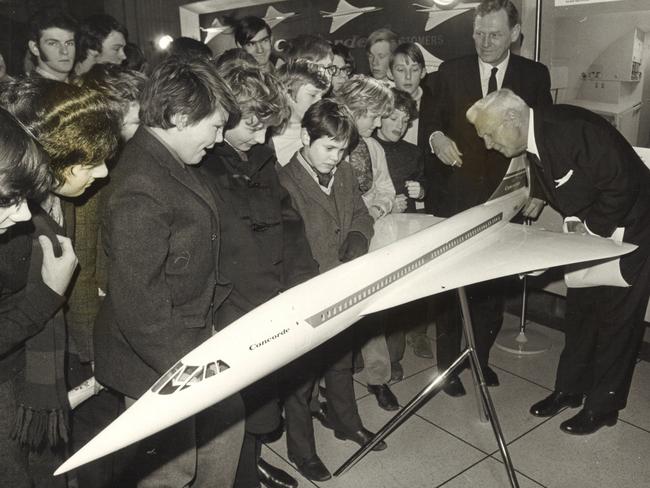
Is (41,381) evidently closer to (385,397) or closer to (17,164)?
(17,164)

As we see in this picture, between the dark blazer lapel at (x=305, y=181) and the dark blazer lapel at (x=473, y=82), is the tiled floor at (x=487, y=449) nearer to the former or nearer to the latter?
the dark blazer lapel at (x=305, y=181)

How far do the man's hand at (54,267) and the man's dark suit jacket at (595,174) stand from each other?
2366mm

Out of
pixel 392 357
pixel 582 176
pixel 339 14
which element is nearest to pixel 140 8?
pixel 339 14

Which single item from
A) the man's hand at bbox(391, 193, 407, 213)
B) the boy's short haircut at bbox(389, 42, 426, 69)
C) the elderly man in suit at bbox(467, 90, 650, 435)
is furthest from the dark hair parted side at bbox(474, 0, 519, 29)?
the man's hand at bbox(391, 193, 407, 213)

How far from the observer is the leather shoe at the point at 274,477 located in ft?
9.18

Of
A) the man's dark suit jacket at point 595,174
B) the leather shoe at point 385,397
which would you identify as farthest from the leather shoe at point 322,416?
the man's dark suit jacket at point 595,174

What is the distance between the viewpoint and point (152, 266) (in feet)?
5.67

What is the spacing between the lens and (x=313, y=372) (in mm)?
2842

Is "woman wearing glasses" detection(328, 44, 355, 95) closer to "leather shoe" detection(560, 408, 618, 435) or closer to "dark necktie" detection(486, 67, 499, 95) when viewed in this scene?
"dark necktie" detection(486, 67, 499, 95)

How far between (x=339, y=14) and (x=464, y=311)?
15.4 feet

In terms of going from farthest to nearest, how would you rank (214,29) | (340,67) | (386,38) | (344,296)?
(214,29)
(386,38)
(340,67)
(344,296)

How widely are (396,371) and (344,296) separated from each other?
197cm

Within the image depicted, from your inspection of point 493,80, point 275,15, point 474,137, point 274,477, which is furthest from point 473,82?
point 275,15

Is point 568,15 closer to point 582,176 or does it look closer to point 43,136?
point 582,176
